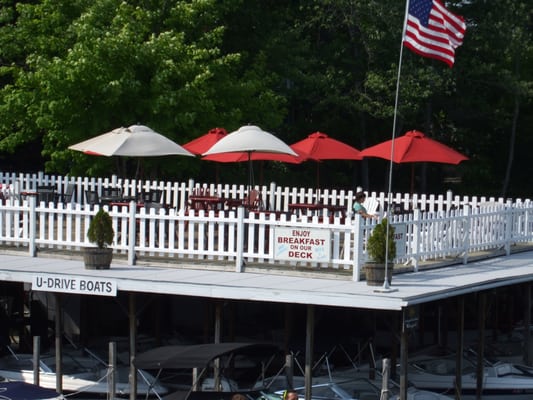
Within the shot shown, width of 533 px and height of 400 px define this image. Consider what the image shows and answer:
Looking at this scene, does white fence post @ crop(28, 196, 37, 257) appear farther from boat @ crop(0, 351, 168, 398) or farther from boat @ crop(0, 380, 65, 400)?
boat @ crop(0, 380, 65, 400)

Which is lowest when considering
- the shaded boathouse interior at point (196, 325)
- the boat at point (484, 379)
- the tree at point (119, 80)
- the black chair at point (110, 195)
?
the boat at point (484, 379)

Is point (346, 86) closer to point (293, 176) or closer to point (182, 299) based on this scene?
point (293, 176)

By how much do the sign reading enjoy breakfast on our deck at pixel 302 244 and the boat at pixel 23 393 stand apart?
4.50 meters

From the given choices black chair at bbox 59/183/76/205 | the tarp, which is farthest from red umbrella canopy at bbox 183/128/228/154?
the tarp

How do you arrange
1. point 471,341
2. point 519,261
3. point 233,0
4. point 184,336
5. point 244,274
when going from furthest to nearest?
point 233,0, point 471,341, point 184,336, point 519,261, point 244,274

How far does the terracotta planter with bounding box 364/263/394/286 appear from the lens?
18031 mm

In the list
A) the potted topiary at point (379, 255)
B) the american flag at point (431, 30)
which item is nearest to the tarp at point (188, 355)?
the potted topiary at point (379, 255)

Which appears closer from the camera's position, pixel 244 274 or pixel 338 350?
pixel 244 274

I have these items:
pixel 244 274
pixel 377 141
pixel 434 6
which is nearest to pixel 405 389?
pixel 244 274

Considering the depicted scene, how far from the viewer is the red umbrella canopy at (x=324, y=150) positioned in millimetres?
27312

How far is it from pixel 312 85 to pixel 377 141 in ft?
19.2

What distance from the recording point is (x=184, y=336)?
2553cm

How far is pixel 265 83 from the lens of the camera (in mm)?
35438

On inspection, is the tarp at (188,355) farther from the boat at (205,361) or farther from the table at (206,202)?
the table at (206,202)
